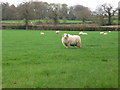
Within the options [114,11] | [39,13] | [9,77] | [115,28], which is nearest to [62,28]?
[115,28]

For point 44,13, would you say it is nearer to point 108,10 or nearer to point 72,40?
point 108,10

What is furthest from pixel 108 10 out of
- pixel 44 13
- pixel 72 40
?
pixel 72 40

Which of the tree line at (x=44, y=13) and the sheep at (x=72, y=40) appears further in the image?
the tree line at (x=44, y=13)

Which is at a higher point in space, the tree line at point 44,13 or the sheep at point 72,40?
the tree line at point 44,13

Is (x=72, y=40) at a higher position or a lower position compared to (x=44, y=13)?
lower

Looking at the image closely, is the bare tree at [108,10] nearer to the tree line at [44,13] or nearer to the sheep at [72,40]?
the tree line at [44,13]

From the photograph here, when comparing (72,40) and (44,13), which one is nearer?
A: (72,40)

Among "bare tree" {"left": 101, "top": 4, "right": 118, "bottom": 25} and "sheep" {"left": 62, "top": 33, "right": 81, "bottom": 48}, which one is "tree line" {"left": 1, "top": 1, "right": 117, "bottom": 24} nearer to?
"bare tree" {"left": 101, "top": 4, "right": 118, "bottom": 25}

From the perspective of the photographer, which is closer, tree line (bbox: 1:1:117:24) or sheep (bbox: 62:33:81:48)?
sheep (bbox: 62:33:81:48)

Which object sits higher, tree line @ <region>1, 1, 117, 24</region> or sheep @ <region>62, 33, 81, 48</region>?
tree line @ <region>1, 1, 117, 24</region>

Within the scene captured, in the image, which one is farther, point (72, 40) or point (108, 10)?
point (108, 10)

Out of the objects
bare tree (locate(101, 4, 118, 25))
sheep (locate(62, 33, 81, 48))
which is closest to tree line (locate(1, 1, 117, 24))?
bare tree (locate(101, 4, 118, 25))

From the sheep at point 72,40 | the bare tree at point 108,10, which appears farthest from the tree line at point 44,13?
the sheep at point 72,40

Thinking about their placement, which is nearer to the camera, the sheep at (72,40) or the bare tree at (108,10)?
the sheep at (72,40)
